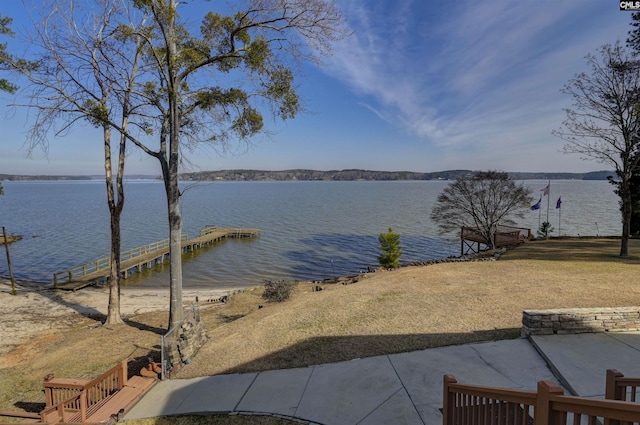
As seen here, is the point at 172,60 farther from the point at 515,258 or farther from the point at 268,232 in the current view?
the point at 268,232

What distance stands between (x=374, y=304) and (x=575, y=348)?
5303 millimetres

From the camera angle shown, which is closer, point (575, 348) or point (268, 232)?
point (575, 348)

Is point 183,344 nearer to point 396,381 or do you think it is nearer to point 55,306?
point 396,381

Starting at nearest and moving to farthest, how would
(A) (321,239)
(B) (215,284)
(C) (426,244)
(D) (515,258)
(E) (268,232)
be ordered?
(D) (515,258), (B) (215,284), (C) (426,244), (A) (321,239), (E) (268,232)

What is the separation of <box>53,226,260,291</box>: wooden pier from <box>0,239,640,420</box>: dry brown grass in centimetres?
1090

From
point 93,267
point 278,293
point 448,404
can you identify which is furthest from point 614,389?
point 93,267

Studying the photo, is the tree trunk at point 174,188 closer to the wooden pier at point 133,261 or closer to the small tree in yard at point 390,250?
the wooden pier at point 133,261

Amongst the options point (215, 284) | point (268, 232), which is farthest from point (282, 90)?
point (268, 232)

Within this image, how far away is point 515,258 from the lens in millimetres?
17953

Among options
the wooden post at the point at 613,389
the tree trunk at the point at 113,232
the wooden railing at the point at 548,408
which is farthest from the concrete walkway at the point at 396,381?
the tree trunk at the point at 113,232

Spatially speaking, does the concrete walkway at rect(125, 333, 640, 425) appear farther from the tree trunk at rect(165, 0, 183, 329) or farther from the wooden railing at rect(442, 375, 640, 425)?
the tree trunk at rect(165, 0, 183, 329)

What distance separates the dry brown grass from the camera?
7.93m

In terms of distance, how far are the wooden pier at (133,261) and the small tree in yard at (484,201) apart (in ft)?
84.9

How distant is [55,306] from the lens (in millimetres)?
17750
